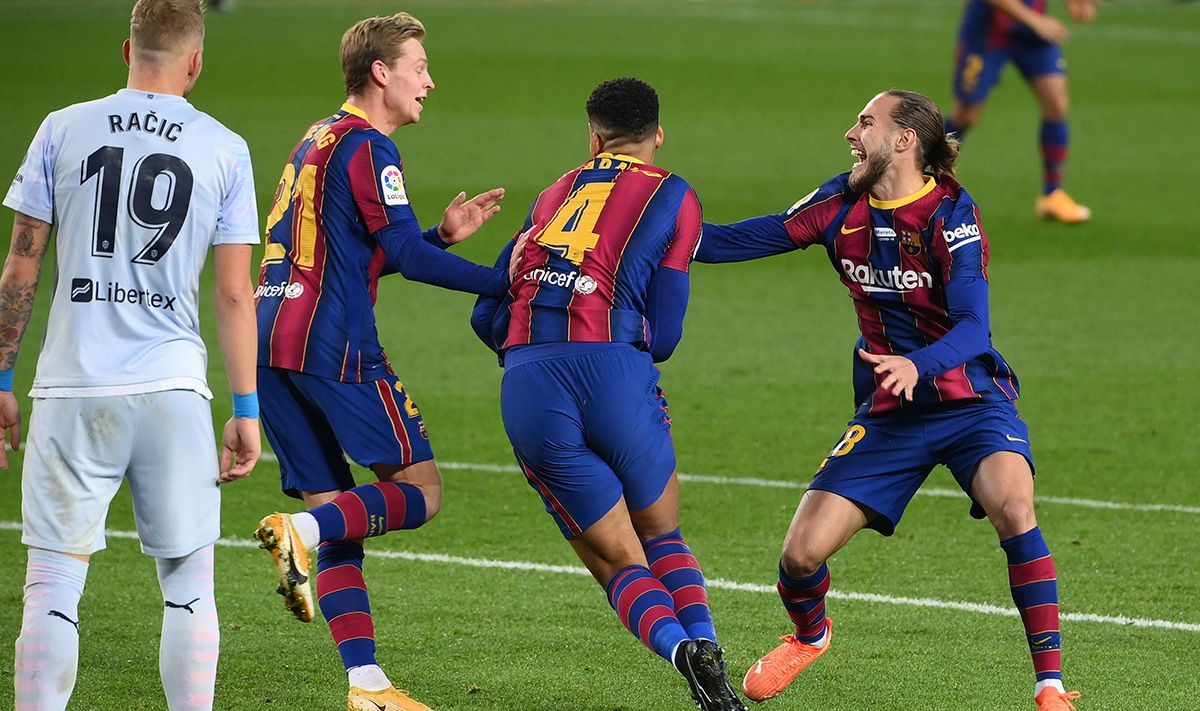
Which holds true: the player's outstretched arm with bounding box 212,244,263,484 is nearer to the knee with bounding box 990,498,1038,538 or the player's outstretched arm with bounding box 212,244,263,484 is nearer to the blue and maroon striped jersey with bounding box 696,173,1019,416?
the blue and maroon striped jersey with bounding box 696,173,1019,416

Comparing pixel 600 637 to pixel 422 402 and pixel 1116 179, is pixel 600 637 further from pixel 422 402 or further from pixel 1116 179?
pixel 1116 179

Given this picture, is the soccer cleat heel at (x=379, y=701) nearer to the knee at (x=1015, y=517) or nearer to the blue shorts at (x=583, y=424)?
the blue shorts at (x=583, y=424)

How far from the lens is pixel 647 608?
488cm

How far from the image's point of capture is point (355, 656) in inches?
203

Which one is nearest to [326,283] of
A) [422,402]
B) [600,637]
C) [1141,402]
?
[600,637]

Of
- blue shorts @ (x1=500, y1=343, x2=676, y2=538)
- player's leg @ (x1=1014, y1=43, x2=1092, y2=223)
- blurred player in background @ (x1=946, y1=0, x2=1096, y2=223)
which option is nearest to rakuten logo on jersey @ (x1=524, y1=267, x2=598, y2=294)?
blue shorts @ (x1=500, y1=343, x2=676, y2=538)

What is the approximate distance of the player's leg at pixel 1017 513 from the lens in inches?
200

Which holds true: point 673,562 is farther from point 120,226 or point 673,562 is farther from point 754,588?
point 120,226

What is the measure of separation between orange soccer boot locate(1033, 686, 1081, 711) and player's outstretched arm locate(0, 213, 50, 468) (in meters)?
2.90

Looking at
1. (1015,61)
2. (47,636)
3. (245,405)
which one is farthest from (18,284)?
(1015,61)

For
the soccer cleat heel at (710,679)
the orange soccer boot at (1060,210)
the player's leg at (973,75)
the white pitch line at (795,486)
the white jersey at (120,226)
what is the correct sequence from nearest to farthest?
the white jersey at (120,226)
the soccer cleat heel at (710,679)
the white pitch line at (795,486)
the player's leg at (973,75)
the orange soccer boot at (1060,210)

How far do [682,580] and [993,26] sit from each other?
10.5m

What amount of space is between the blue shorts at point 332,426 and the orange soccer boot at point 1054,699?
1.93 meters

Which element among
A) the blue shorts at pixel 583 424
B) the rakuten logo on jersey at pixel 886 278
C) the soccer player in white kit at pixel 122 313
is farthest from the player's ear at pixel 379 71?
the rakuten logo on jersey at pixel 886 278
